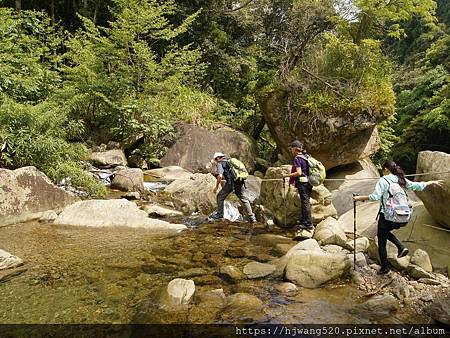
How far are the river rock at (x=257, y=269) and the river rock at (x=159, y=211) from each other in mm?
4174

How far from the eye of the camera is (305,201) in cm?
825

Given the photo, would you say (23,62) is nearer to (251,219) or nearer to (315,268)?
(251,219)

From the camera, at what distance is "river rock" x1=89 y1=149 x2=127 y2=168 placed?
48.2 ft

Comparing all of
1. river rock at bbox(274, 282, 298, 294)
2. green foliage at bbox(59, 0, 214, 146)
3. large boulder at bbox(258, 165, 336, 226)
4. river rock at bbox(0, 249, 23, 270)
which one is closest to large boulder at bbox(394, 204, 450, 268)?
large boulder at bbox(258, 165, 336, 226)

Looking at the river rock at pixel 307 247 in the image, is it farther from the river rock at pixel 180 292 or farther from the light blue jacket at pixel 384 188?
the river rock at pixel 180 292

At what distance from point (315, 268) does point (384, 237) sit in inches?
48.9

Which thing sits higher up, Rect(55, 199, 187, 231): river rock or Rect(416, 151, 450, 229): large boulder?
Rect(416, 151, 450, 229): large boulder

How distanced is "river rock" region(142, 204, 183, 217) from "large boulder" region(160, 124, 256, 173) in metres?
6.05

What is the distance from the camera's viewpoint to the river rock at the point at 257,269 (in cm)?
598

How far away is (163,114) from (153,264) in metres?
11.7

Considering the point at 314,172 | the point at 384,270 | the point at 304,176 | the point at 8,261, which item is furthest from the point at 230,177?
the point at 8,261

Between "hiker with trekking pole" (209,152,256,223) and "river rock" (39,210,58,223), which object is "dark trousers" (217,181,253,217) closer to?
"hiker with trekking pole" (209,152,256,223)

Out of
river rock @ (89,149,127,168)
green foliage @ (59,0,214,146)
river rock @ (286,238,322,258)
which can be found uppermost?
green foliage @ (59,0,214,146)

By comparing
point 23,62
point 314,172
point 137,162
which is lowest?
point 137,162
